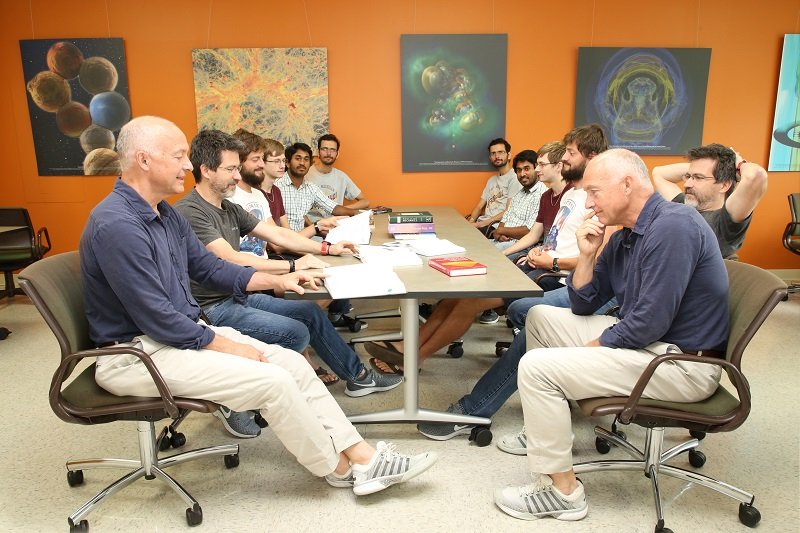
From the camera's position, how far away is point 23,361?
3678 millimetres

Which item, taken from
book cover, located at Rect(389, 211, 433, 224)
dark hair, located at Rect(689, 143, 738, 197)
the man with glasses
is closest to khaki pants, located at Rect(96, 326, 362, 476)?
book cover, located at Rect(389, 211, 433, 224)

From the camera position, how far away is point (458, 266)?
8.18 feet

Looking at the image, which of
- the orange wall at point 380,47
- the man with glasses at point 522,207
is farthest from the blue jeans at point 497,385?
the orange wall at point 380,47

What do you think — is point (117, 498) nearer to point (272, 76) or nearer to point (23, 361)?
point (23, 361)

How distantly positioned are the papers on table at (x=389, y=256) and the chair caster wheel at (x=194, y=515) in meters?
1.19

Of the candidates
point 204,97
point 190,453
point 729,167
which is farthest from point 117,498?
point 204,97

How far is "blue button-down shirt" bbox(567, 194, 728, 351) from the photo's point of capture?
6.23ft

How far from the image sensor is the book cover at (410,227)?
343 cm

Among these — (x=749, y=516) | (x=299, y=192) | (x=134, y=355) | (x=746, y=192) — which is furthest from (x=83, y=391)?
(x=299, y=192)

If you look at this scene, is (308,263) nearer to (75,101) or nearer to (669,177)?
(669,177)

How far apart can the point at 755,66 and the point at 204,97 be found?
4995 millimetres

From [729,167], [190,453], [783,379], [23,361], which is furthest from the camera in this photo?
[23,361]

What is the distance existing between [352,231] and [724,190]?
1.99 m

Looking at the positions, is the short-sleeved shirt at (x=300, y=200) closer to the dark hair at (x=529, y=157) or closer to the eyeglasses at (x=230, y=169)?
the dark hair at (x=529, y=157)
